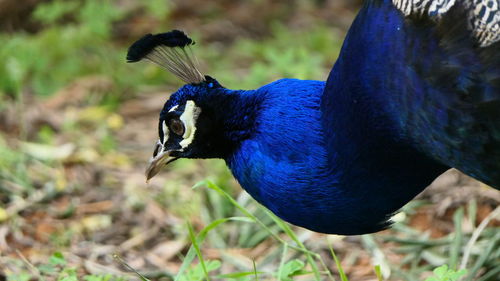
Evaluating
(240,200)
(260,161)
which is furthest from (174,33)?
(240,200)

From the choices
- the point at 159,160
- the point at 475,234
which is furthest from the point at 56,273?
the point at 475,234

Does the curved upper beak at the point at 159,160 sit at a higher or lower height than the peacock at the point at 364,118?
lower

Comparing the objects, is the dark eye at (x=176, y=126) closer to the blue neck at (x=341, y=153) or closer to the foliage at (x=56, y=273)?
the blue neck at (x=341, y=153)

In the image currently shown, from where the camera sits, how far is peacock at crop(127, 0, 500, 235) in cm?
219

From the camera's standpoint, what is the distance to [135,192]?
382 centimetres

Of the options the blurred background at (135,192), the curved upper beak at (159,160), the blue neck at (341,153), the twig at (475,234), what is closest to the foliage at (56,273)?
the blurred background at (135,192)

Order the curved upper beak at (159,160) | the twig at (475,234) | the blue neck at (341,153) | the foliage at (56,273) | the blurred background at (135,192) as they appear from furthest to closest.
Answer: the blurred background at (135,192) < the twig at (475,234) < the curved upper beak at (159,160) < the foliage at (56,273) < the blue neck at (341,153)

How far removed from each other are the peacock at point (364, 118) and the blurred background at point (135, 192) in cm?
21

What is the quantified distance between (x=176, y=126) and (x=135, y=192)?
1.19 metres

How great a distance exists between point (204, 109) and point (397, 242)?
3.57ft

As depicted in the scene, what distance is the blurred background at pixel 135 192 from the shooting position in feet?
10.4

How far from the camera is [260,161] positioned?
255cm

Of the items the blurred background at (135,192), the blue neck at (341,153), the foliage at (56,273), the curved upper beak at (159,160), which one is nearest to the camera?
the blue neck at (341,153)

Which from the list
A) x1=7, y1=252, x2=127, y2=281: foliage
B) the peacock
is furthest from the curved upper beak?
x1=7, y1=252, x2=127, y2=281: foliage
